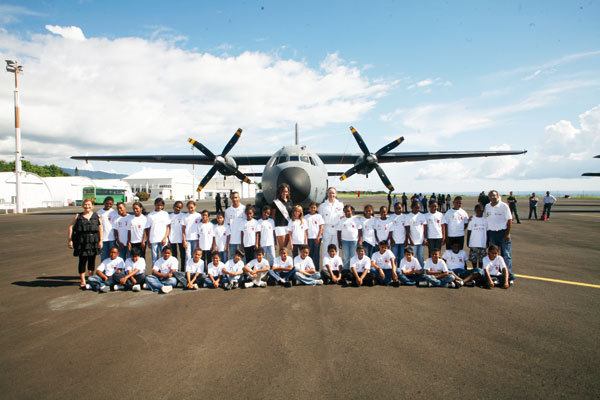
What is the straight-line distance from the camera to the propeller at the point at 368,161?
1814 centimetres

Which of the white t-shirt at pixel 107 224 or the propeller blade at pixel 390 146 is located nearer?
the white t-shirt at pixel 107 224

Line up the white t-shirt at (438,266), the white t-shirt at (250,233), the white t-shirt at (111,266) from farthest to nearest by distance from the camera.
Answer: the white t-shirt at (250,233)
the white t-shirt at (111,266)
the white t-shirt at (438,266)

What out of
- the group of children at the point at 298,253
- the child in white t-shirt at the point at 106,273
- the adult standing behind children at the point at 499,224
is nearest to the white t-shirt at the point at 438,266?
the group of children at the point at 298,253

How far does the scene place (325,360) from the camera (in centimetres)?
364

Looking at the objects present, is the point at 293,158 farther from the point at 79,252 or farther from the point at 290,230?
the point at 79,252

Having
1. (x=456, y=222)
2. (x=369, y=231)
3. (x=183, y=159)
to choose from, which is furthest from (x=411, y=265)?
(x=183, y=159)

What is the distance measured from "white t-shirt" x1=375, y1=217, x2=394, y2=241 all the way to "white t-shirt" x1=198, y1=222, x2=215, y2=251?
4.29 m

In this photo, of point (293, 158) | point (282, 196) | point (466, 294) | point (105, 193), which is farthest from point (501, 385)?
point (105, 193)

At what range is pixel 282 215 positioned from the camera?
8.06 metres

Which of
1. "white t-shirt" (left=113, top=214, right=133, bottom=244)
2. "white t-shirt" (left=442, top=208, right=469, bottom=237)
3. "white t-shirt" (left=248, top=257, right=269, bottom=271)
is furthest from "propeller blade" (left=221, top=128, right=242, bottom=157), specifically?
"white t-shirt" (left=442, top=208, right=469, bottom=237)

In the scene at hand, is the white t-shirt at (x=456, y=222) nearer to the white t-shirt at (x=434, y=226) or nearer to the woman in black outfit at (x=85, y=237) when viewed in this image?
the white t-shirt at (x=434, y=226)

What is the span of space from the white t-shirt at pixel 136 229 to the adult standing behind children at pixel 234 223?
212cm

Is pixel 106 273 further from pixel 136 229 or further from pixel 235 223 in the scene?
pixel 235 223

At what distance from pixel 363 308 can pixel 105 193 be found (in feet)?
214
